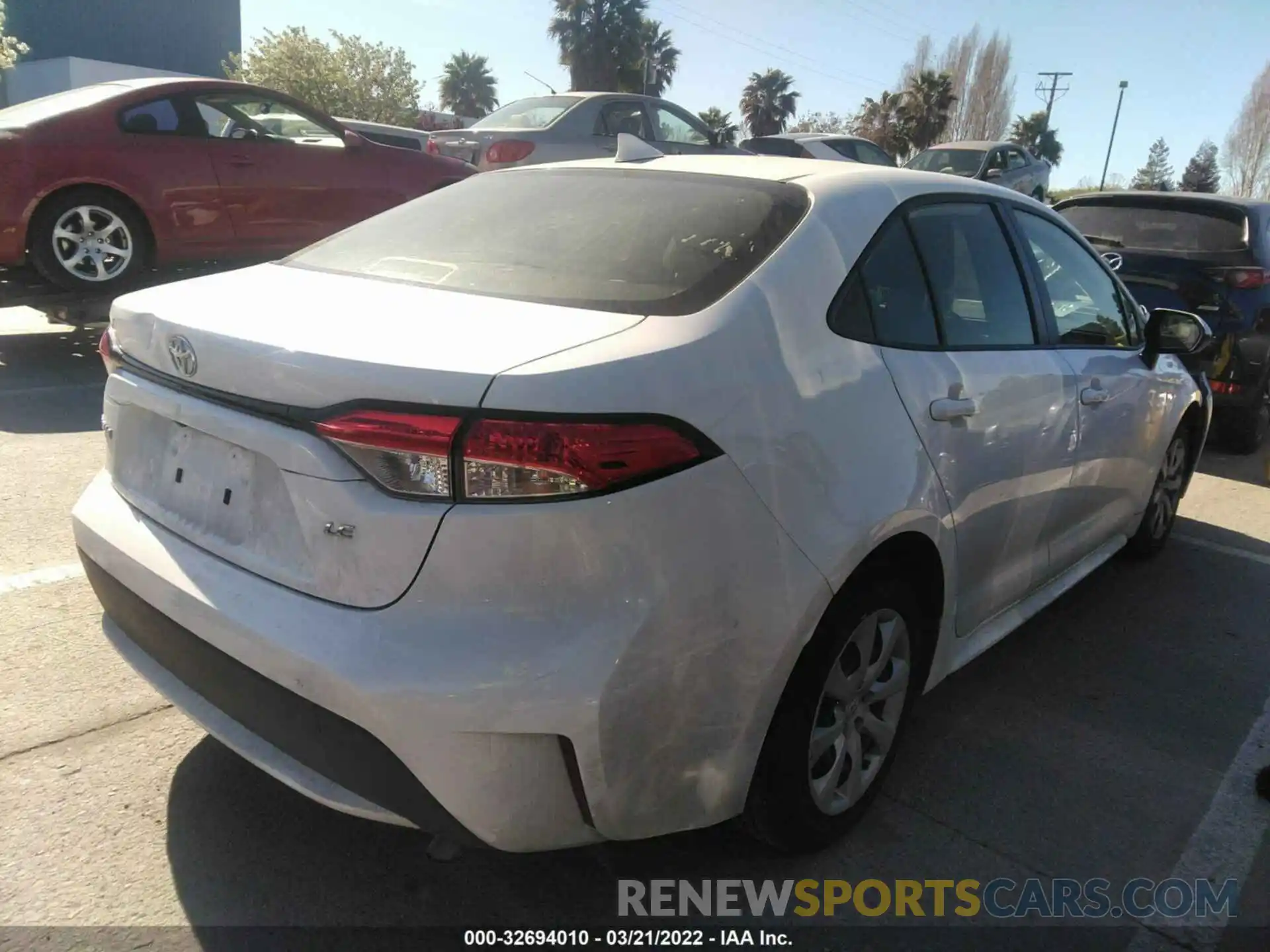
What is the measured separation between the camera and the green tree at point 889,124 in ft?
163

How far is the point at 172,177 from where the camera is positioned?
22.0 feet

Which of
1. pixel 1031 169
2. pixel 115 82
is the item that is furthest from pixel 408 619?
pixel 1031 169

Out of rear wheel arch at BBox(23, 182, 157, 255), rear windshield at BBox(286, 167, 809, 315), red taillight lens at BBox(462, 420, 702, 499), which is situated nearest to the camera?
red taillight lens at BBox(462, 420, 702, 499)

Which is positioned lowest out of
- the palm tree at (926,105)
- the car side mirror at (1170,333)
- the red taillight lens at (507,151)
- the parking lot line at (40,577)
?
the parking lot line at (40,577)

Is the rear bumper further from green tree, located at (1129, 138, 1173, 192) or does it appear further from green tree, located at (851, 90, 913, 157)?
green tree, located at (1129, 138, 1173, 192)

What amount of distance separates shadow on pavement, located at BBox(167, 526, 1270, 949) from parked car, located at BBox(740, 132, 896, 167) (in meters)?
11.4

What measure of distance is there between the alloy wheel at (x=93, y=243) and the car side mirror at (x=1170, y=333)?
608cm

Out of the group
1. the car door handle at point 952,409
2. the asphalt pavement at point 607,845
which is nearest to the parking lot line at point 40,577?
the asphalt pavement at point 607,845

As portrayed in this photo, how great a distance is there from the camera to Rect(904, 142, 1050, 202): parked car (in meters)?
17.6

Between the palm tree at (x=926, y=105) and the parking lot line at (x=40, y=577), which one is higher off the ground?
the palm tree at (x=926, y=105)

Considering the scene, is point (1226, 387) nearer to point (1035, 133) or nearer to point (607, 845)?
point (607, 845)

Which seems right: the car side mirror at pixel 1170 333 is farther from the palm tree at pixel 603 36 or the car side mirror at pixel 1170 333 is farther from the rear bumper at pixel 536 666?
the palm tree at pixel 603 36

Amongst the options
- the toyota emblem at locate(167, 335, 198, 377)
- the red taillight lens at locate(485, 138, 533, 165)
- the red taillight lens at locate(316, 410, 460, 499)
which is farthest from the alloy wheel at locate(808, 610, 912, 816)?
the red taillight lens at locate(485, 138, 533, 165)

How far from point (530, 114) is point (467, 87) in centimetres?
6360
